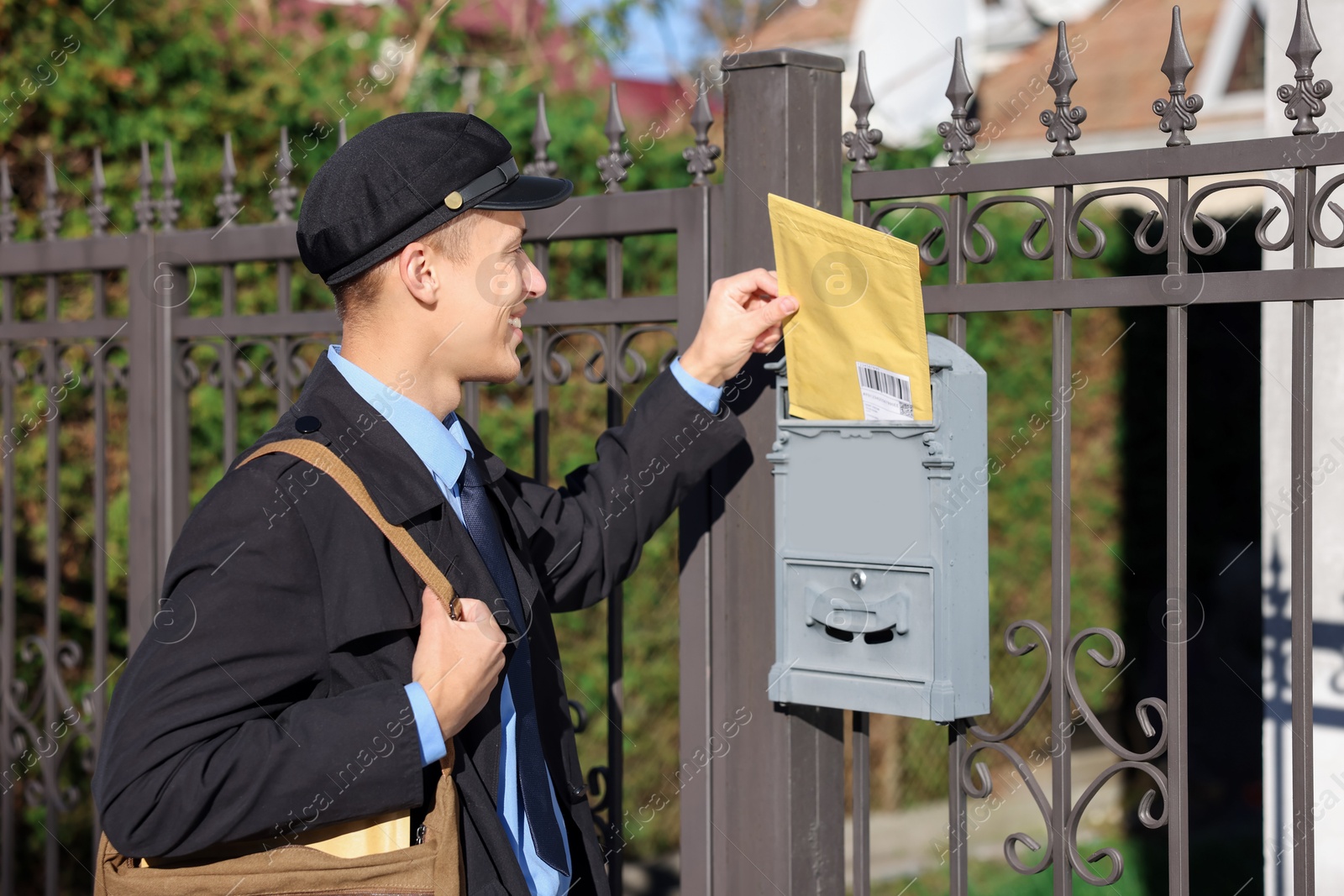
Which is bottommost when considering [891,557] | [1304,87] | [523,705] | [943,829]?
[943,829]

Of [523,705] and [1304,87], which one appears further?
[523,705]

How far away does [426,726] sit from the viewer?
5.48ft

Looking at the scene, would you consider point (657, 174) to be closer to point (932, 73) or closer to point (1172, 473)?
point (1172, 473)

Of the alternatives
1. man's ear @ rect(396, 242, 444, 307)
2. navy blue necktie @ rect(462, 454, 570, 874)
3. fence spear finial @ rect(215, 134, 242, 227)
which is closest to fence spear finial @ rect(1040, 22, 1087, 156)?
man's ear @ rect(396, 242, 444, 307)

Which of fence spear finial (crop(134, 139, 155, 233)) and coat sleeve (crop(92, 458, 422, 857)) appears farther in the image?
fence spear finial (crop(134, 139, 155, 233))

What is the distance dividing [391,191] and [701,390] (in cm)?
70

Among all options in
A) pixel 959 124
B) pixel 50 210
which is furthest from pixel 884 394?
pixel 50 210

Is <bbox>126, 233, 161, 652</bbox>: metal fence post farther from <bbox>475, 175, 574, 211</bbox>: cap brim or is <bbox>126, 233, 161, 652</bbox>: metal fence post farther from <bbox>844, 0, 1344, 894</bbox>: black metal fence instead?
<bbox>844, 0, 1344, 894</bbox>: black metal fence

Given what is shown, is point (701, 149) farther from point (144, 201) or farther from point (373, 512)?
point (144, 201)

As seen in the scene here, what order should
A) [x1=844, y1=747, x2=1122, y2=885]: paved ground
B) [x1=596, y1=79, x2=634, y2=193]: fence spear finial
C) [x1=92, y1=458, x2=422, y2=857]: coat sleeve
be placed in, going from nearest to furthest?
1. [x1=92, y1=458, x2=422, y2=857]: coat sleeve
2. [x1=596, y1=79, x2=634, y2=193]: fence spear finial
3. [x1=844, y1=747, x2=1122, y2=885]: paved ground

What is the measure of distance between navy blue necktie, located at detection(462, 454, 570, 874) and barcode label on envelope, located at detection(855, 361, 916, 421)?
2.10 ft

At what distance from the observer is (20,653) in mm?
4152

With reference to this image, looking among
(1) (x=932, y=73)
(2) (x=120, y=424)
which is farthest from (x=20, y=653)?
(1) (x=932, y=73)

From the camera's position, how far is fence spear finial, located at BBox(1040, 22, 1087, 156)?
2.00 m
